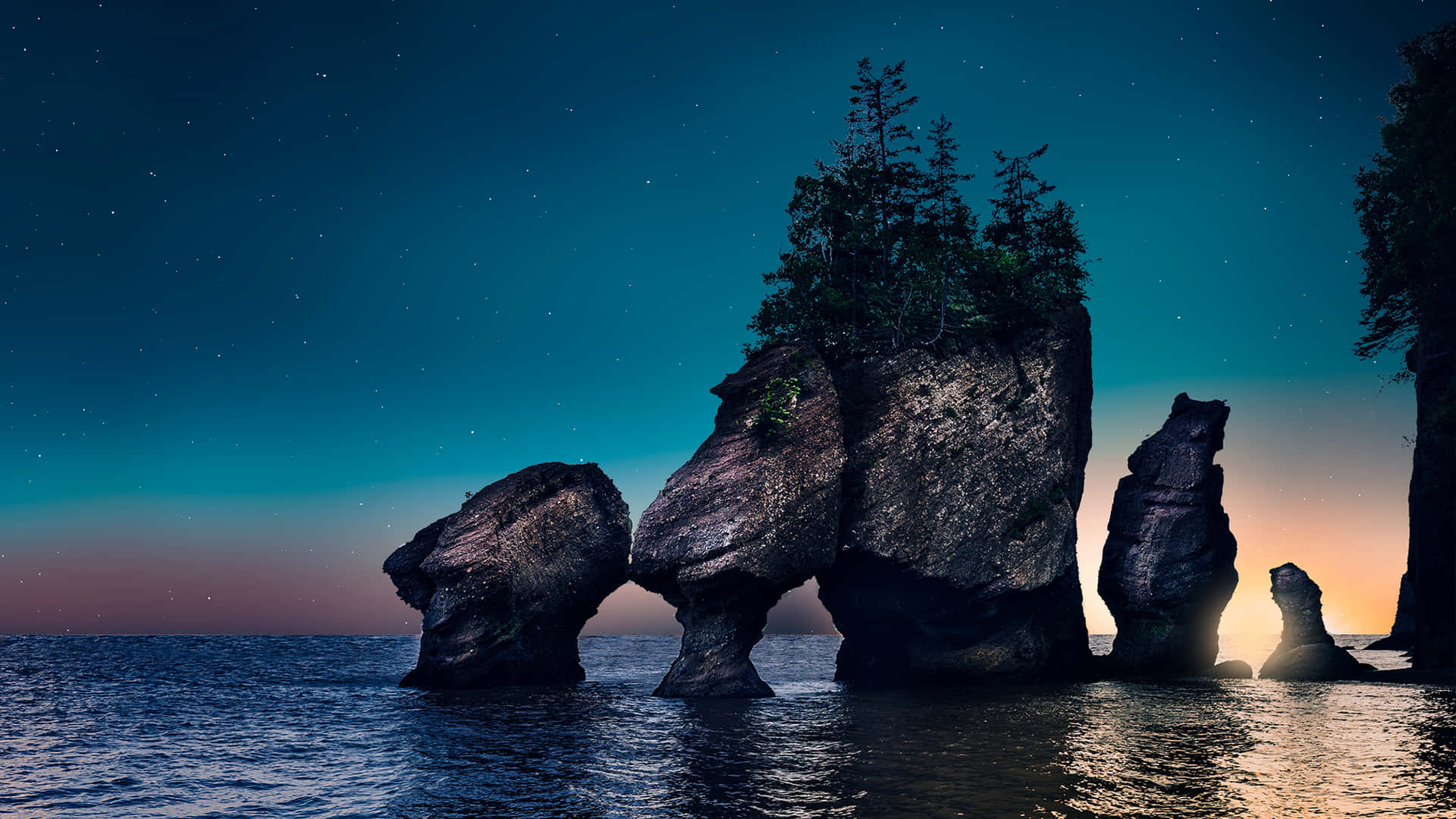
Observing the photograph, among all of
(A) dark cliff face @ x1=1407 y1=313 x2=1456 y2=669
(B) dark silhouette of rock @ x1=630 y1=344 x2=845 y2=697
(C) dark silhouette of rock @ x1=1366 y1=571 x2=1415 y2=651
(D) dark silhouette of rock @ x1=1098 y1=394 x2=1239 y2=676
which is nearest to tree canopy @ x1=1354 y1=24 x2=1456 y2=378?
(A) dark cliff face @ x1=1407 y1=313 x2=1456 y2=669

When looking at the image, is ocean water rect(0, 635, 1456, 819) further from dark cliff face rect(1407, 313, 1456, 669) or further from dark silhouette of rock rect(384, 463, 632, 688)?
dark cliff face rect(1407, 313, 1456, 669)

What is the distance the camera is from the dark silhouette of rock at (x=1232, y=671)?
4406 centimetres

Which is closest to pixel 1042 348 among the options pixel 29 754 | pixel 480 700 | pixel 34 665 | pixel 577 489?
pixel 577 489

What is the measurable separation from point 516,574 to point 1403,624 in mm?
80081

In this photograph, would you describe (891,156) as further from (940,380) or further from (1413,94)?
(1413,94)

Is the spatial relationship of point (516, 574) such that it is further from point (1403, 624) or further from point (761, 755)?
point (1403, 624)

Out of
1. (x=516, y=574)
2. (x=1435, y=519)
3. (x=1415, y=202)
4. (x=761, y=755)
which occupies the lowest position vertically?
(x=761, y=755)

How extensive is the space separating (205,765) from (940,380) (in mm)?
31366

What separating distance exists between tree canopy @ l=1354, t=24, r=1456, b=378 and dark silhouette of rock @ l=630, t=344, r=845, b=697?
90.1 ft

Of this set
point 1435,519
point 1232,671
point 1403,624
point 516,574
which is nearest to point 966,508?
point 1232,671

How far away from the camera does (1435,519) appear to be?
41.3 metres

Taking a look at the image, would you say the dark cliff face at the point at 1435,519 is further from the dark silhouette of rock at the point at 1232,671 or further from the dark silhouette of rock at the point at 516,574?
the dark silhouette of rock at the point at 516,574

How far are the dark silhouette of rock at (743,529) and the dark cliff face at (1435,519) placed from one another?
29.2m

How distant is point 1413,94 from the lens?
1587 inches
